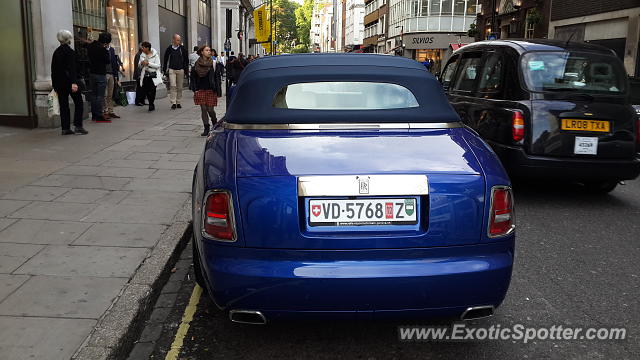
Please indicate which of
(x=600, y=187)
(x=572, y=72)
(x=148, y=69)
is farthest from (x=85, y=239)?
(x=148, y=69)

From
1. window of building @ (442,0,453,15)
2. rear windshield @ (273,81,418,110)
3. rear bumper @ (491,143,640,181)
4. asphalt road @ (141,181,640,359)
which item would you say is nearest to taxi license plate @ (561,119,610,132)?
rear bumper @ (491,143,640,181)

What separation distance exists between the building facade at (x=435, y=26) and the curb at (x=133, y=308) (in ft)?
160

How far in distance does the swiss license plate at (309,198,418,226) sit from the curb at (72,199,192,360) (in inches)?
47.1

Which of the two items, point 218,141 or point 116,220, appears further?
point 116,220

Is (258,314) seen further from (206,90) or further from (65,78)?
(206,90)

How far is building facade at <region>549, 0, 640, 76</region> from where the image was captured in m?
20.5

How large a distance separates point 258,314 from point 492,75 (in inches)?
215

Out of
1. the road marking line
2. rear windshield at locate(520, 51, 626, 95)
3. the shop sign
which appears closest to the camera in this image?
the road marking line

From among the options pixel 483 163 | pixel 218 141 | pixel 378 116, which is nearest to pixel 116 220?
pixel 218 141

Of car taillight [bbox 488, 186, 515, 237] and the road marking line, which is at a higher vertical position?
car taillight [bbox 488, 186, 515, 237]

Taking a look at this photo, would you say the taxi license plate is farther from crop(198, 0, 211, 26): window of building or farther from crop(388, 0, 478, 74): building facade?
crop(388, 0, 478, 74): building facade

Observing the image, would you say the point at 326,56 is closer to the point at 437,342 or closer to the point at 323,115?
the point at 323,115

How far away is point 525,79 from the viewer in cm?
665

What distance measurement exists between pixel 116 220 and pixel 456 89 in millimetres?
5103
